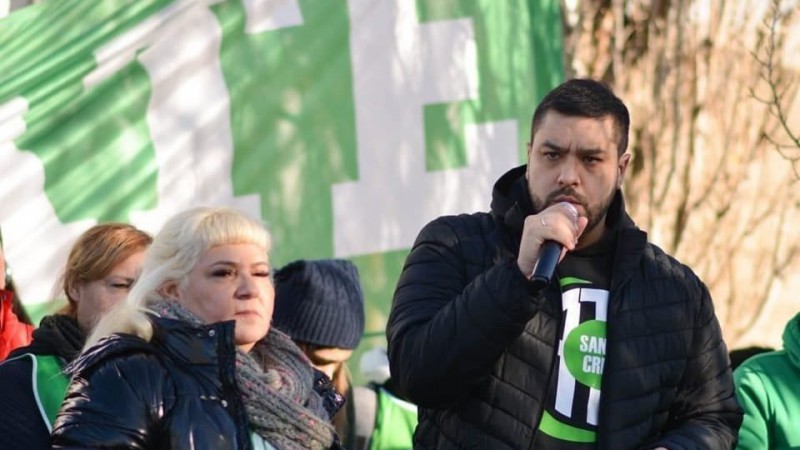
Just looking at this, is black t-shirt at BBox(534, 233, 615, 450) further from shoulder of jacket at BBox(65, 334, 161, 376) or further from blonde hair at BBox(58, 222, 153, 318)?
blonde hair at BBox(58, 222, 153, 318)

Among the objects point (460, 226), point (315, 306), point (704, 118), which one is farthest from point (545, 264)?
point (704, 118)

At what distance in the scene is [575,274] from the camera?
13.5 ft

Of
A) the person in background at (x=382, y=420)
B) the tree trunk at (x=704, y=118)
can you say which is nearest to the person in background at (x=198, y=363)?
the person in background at (x=382, y=420)

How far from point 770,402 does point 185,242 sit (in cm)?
201

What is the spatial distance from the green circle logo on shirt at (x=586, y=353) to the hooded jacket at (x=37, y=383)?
4.28 ft

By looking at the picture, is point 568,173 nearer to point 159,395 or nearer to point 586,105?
point 586,105

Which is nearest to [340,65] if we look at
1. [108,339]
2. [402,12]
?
[402,12]

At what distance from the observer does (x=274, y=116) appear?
22.9ft

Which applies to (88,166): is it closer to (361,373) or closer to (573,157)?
(361,373)

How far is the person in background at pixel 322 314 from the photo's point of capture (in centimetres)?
588

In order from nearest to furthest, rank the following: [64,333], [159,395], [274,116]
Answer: [159,395] < [64,333] < [274,116]

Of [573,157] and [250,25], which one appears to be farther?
[250,25]

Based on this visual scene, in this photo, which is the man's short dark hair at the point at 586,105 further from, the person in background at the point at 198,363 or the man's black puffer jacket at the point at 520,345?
the person in background at the point at 198,363

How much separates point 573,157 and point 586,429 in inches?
25.2
